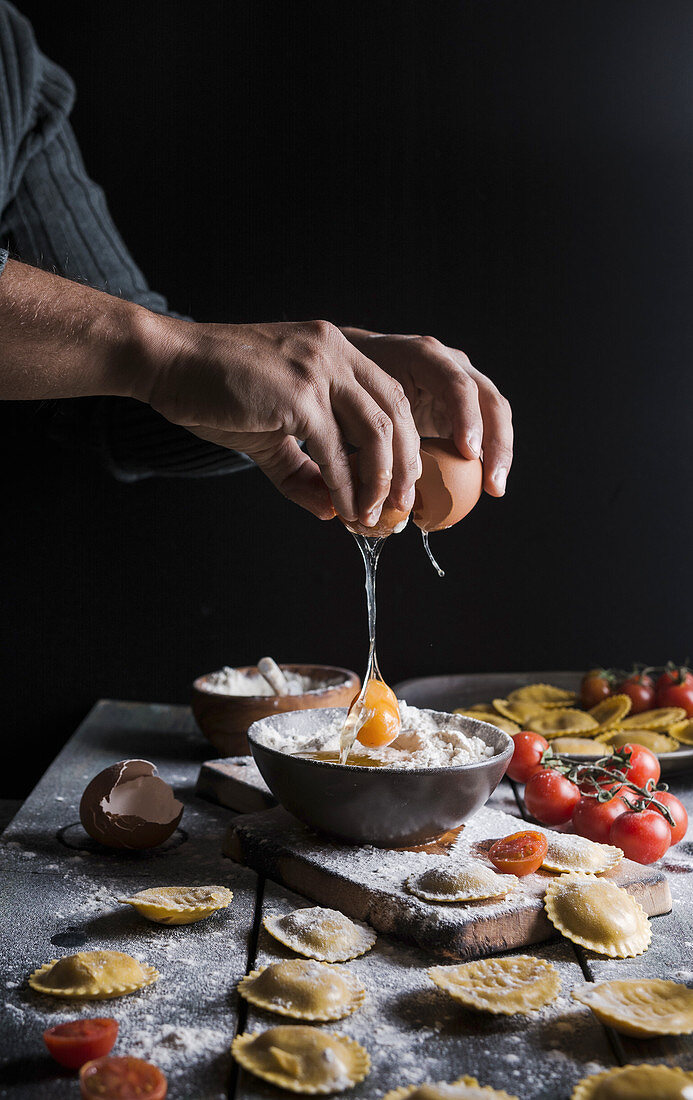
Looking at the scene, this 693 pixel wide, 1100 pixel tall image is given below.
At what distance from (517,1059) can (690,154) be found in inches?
91.5

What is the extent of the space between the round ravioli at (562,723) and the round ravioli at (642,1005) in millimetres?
797

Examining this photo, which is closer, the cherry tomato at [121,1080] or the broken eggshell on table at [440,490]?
the cherry tomato at [121,1080]

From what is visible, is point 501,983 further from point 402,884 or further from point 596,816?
point 596,816

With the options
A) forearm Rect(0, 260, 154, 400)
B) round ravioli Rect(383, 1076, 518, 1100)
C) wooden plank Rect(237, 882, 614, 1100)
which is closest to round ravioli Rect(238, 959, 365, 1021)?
wooden plank Rect(237, 882, 614, 1100)

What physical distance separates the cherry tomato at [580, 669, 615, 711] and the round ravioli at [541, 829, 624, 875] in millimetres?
784

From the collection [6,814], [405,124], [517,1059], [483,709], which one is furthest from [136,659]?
[517,1059]

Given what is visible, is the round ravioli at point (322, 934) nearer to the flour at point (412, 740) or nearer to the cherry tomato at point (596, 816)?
the flour at point (412, 740)

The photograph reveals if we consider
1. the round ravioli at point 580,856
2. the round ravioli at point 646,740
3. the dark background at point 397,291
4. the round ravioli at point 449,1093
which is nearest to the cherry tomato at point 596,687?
the round ravioli at point 646,740

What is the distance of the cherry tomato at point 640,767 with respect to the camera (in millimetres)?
1363

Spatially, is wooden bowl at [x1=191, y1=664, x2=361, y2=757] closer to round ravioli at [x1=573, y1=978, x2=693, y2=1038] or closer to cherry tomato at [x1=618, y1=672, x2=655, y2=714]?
cherry tomato at [x1=618, y1=672, x2=655, y2=714]

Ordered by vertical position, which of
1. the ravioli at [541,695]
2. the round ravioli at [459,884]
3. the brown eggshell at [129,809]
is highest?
the round ravioli at [459,884]

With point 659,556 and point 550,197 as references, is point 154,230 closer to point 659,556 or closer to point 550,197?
point 550,197

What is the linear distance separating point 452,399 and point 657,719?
31.3 inches

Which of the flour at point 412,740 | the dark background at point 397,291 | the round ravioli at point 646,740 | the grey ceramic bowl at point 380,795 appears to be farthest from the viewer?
the dark background at point 397,291
